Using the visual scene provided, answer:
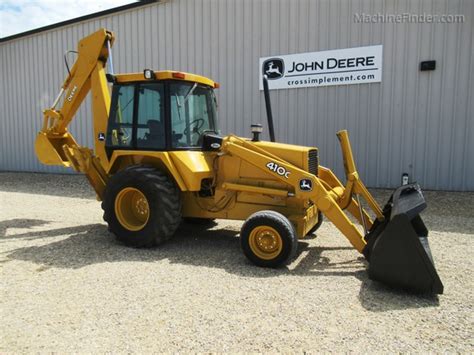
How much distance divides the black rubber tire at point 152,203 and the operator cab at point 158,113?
402mm

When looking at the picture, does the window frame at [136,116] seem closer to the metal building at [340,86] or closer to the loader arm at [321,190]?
the loader arm at [321,190]

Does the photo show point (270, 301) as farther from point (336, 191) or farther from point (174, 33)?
point (174, 33)

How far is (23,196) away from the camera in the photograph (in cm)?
1045

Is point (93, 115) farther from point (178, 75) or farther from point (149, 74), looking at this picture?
point (178, 75)

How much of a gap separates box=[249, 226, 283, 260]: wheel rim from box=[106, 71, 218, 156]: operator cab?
1575 mm

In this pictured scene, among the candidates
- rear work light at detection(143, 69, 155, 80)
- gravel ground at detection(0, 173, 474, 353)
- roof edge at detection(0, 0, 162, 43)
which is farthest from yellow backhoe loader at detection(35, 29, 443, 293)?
roof edge at detection(0, 0, 162, 43)

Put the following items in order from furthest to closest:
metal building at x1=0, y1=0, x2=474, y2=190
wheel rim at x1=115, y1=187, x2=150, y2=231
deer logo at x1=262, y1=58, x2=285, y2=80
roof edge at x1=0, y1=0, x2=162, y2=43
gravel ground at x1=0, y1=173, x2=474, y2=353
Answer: roof edge at x1=0, y1=0, x2=162, y2=43
deer logo at x1=262, y1=58, x2=285, y2=80
metal building at x1=0, y1=0, x2=474, y2=190
wheel rim at x1=115, y1=187, x2=150, y2=231
gravel ground at x1=0, y1=173, x2=474, y2=353

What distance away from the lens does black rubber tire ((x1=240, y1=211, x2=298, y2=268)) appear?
4520 mm

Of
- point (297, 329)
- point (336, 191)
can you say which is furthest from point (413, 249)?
point (336, 191)

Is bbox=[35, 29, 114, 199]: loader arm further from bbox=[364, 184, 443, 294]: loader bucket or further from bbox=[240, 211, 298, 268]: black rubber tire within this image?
bbox=[364, 184, 443, 294]: loader bucket

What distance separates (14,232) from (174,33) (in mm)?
7898

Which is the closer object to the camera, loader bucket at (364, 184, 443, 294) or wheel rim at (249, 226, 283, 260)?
loader bucket at (364, 184, 443, 294)

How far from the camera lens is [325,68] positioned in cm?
1000

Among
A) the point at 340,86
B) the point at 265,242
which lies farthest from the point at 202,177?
the point at 340,86
